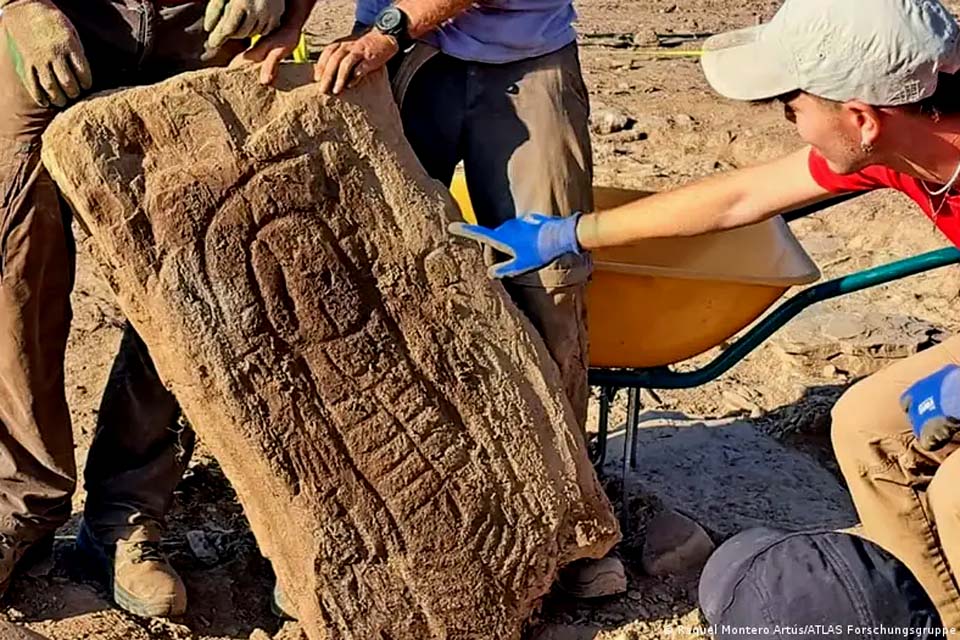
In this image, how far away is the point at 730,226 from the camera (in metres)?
3.00

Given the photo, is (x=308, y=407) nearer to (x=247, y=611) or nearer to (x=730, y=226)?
(x=247, y=611)

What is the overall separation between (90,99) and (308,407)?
2.43ft

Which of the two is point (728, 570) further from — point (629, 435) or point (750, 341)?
point (629, 435)

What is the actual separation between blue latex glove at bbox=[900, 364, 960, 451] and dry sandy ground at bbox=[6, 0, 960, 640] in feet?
2.57

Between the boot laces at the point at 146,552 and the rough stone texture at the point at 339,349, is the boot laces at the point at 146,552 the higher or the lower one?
the lower one

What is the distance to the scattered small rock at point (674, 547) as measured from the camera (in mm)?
3387

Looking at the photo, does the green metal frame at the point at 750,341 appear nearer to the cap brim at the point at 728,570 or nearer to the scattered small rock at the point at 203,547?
the scattered small rock at the point at 203,547

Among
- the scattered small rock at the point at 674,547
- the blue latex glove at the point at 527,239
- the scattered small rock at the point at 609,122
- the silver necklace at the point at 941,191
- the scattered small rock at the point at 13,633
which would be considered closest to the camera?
the scattered small rock at the point at 13,633

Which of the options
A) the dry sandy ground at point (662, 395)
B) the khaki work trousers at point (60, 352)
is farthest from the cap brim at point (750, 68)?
the dry sandy ground at point (662, 395)

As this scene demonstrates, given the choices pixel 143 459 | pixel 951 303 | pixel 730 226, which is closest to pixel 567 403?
pixel 730 226

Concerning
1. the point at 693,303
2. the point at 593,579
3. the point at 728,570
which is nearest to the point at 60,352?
the point at 593,579

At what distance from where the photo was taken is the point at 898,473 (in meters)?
2.93

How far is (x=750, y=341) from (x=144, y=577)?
1503 millimetres

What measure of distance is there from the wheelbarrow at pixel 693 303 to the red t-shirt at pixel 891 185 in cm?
16
